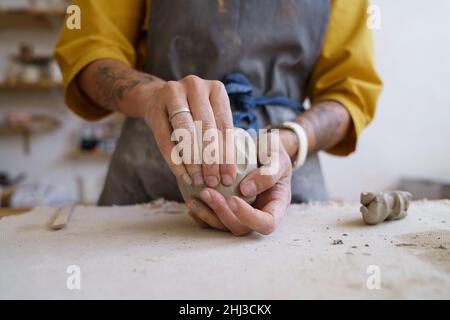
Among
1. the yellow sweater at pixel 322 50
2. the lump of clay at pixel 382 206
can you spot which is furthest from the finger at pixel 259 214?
the yellow sweater at pixel 322 50

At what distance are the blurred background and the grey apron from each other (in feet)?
5.70

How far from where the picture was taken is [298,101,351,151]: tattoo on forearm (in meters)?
0.95

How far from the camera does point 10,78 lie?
2607 mm

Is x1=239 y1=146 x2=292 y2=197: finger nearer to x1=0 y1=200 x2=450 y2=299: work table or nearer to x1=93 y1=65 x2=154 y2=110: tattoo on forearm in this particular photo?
x1=0 y1=200 x2=450 y2=299: work table

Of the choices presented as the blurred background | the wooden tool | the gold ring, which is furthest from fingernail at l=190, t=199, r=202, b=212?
the blurred background

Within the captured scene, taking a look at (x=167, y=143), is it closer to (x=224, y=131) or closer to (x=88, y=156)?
(x=224, y=131)

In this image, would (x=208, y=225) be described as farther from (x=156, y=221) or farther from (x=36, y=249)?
(x=36, y=249)

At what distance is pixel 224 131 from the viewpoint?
0.63 metres

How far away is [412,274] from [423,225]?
0.28 m

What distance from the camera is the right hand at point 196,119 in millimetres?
618

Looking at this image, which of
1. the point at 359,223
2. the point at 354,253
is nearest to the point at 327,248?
the point at 354,253

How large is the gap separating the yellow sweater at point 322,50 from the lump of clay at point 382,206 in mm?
352

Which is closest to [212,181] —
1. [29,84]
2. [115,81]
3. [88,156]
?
[115,81]
